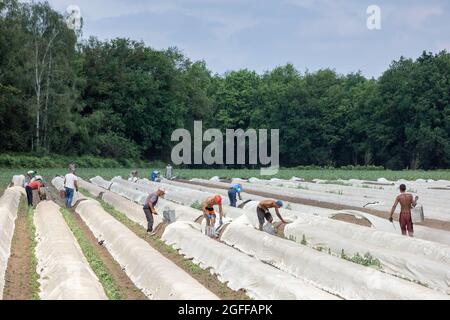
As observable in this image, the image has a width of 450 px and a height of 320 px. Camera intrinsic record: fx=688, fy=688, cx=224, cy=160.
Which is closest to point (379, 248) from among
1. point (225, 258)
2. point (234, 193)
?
point (225, 258)

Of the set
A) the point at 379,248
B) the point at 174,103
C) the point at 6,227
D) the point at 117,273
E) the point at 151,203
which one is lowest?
the point at 117,273

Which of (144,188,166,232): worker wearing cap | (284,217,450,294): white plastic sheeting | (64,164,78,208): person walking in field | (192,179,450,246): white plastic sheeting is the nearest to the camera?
(284,217,450,294): white plastic sheeting

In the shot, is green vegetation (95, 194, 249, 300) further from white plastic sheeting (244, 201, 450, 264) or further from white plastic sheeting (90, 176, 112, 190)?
white plastic sheeting (90, 176, 112, 190)

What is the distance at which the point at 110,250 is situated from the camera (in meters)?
14.6

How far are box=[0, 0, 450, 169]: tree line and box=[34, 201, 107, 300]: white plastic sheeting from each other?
1524 inches

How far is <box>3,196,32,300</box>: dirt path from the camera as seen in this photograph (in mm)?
10312

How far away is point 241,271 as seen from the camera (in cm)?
1096

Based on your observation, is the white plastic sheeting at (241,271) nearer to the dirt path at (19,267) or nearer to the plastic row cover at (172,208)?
the dirt path at (19,267)

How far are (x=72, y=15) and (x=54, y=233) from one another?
47679mm

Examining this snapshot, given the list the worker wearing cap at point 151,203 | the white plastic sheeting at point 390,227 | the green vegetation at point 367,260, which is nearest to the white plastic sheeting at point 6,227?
the worker wearing cap at point 151,203

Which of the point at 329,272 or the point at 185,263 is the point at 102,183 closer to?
the point at 185,263

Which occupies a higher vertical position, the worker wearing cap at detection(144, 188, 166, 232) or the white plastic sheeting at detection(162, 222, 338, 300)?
the worker wearing cap at detection(144, 188, 166, 232)

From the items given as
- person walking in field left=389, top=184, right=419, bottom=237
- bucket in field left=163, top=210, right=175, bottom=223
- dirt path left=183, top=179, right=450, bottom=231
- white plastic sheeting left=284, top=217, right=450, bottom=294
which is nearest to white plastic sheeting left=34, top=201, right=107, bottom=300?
bucket in field left=163, top=210, right=175, bottom=223

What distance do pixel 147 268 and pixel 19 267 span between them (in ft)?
9.79
